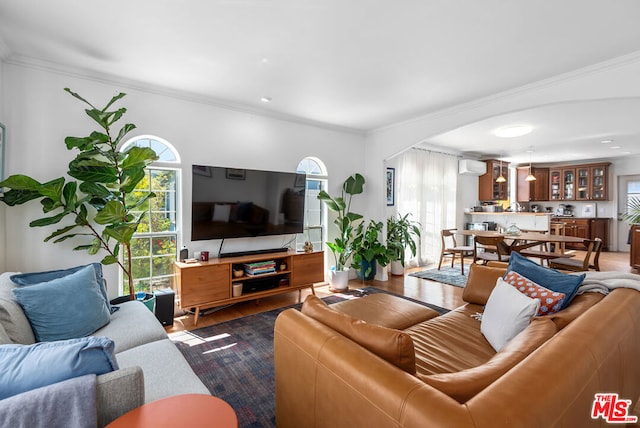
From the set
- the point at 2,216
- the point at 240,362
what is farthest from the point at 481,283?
the point at 2,216

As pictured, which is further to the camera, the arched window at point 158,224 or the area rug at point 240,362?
the arched window at point 158,224

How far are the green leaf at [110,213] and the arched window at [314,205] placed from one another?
8.22ft

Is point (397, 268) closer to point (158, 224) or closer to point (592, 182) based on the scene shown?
point (158, 224)

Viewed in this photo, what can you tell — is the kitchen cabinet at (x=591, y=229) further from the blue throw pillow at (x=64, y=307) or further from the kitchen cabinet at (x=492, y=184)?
the blue throw pillow at (x=64, y=307)

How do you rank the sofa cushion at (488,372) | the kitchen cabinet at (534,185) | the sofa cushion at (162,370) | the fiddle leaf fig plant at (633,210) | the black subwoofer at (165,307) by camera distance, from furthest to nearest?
1. the kitchen cabinet at (534,185)
2. the fiddle leaf fig plant at (633,210)
3. the black subwoofer at (165,307)
4. the sofa cushion at (162,370)
5. the sofa cushion at (488,372)

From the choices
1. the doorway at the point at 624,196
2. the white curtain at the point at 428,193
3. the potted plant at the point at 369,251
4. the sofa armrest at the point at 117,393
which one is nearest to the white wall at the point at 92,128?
the potted plant at the point at 369,251

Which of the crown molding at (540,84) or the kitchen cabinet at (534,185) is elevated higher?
the crown molding at (540,84)

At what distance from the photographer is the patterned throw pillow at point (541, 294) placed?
6.04ft

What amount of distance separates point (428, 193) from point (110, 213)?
5.63 metres

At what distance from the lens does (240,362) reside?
248 cm

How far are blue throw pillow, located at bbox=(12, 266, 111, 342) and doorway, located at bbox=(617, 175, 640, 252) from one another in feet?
35.5

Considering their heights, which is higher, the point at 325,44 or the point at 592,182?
the point at 325,44

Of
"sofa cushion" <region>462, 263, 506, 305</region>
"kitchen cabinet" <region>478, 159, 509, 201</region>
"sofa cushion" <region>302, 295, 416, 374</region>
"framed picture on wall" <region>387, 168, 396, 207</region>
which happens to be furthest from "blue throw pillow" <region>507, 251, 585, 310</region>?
"kitchen cabinet" <region>478, 159, 509, 201</region>

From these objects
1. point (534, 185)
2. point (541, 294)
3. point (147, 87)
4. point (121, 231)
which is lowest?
point (541, 294)
